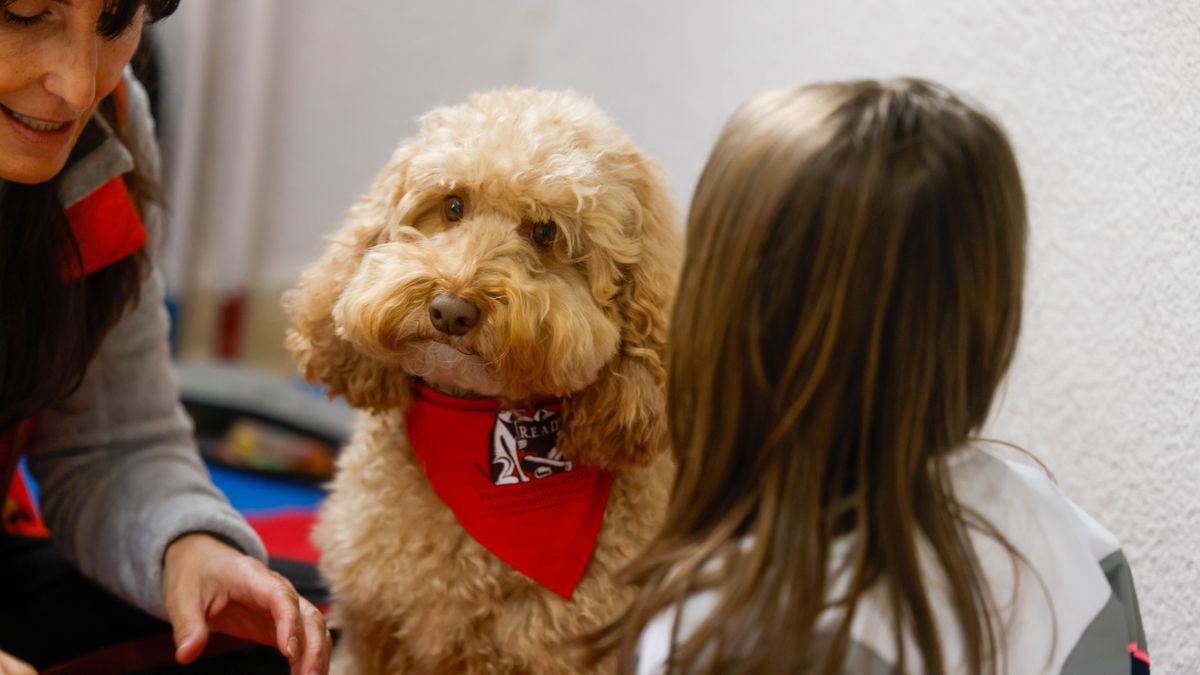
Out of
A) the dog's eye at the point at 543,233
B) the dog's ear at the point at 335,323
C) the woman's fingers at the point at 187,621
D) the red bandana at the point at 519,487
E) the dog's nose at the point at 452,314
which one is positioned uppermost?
the dog's eye at the point at 543,233

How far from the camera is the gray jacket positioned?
120 centimetres

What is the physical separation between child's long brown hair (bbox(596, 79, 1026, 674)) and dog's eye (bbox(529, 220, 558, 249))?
1.00 ft

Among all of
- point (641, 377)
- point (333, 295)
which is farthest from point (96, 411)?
point (641, 377)

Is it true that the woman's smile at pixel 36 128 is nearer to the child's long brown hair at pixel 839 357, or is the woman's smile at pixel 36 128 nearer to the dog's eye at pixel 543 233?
the dog's eye at pixel 543 233

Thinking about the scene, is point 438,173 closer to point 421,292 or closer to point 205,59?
point 421,292

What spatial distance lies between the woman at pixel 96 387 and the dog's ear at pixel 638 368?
293mm

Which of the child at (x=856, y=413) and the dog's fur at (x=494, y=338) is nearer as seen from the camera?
the child at (x=856, y=413)

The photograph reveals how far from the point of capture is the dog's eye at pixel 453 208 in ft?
3.46

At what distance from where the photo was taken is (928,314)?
2.36 ft

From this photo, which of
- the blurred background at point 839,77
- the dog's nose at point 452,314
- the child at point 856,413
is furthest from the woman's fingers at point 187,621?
the blurred background at point 839,77

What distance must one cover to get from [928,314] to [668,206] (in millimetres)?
412

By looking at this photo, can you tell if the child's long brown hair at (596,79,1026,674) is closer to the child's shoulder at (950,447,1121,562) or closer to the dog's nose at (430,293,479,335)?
the child's shoulder at (950,447,1121,562)

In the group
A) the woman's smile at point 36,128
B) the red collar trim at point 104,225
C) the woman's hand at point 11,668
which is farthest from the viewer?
the red collar trim at point 104,225

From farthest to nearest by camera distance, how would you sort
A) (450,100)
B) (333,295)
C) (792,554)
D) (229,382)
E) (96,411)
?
1. (450,100)
2. (229,382)
3. (96,411)
4. (333,295)
5. (792,554)
